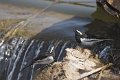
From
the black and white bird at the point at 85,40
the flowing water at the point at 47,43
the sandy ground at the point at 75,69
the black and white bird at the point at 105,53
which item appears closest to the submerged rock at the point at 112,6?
the flowing water at the point at 47,43

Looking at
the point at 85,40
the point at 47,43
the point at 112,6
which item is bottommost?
the point at 47,43

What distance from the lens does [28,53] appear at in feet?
30.3

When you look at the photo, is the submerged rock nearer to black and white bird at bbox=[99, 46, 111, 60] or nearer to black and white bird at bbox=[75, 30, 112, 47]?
black and white bird at bbox=[75, 30, 112, 47]

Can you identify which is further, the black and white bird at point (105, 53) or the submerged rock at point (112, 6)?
the submerged rock at point (112, 6)

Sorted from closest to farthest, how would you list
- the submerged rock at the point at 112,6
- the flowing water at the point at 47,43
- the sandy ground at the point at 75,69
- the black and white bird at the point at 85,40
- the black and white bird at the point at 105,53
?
the sandy ground at the point at 75,69 → the black and white bird at the point at 105,53 → the black and white bird at the point at 85,40 → the submerged rock at the point at 112,6 → the flowing water at the point at 47,43

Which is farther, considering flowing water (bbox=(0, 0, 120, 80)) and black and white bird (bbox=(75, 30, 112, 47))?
flowing water (bbox=(0, 0, 120, 80))

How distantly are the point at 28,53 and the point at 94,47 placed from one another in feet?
5.47

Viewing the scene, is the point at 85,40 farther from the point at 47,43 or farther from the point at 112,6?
the point at 47,43

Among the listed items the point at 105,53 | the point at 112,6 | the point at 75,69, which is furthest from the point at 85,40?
the point at 112,6

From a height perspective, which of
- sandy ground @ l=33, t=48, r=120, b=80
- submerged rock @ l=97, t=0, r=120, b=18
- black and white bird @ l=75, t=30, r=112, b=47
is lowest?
sandy ground @ l=33, t=48, r=120, b=80

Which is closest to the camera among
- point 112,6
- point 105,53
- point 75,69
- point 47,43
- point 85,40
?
point 75,69

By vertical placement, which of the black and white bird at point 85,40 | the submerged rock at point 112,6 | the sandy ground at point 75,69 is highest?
the submerged rock at point 112,6

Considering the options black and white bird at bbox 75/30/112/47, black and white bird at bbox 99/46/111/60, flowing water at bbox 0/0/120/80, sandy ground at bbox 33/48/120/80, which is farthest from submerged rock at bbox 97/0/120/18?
sandy ground at bbox 33/48/120/80

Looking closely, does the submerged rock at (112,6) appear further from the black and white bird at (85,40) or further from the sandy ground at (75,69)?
the sandy ground at (75,69)
